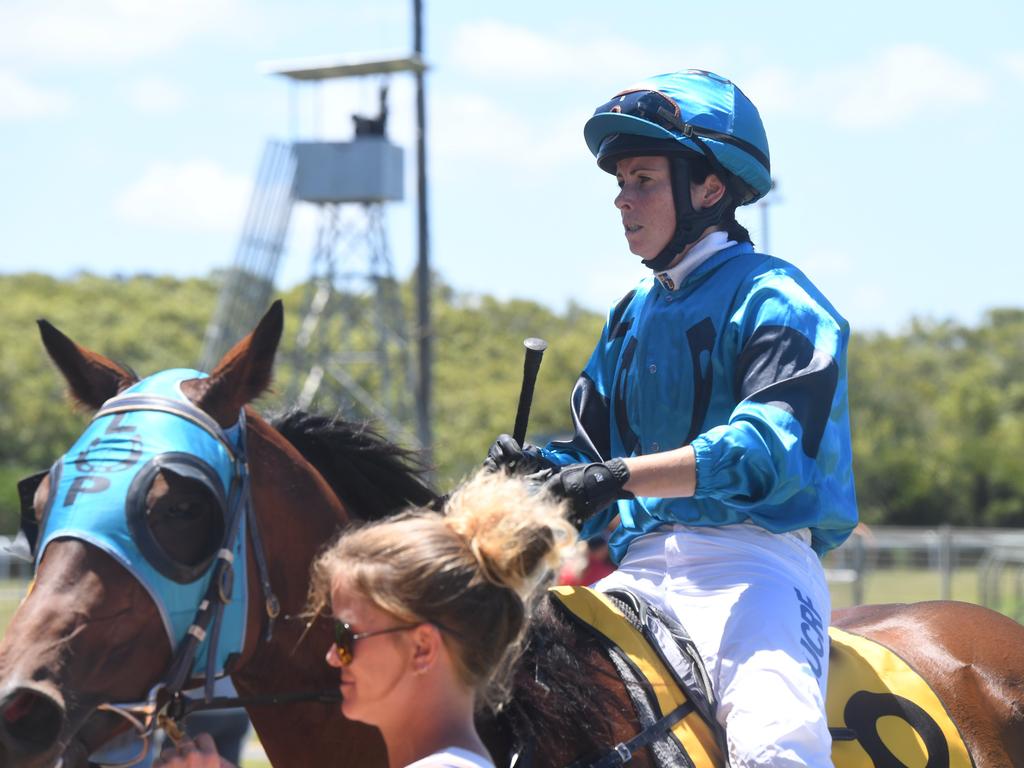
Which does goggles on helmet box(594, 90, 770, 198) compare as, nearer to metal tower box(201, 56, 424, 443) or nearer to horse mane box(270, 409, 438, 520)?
horse mane box(270, 409, 438, 520)

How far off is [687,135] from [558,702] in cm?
144

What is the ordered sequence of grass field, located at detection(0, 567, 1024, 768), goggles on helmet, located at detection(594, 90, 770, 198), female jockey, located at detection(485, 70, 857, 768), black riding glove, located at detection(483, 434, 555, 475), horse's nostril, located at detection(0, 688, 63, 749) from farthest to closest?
1. grass field, located at detection(0, 567, 1024, 768)
2. goggles on helmet, located at detection(594, 90, 770, 198)
3. black riding glove, located at detection(483, 434, 555, 475)
4. female jockey, located at detection(485, 70, 857, 768)
5. horse's nostril, located at detection(0, 688, 63, 749)

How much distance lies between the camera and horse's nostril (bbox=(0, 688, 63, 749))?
117 inches

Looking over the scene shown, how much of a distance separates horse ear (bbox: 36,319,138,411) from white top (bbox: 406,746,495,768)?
1.68 metres

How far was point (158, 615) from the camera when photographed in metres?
3.19

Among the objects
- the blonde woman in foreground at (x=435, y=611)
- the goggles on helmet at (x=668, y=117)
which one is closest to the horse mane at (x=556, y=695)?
the blonde woman in foreground at (x=435, y=611)

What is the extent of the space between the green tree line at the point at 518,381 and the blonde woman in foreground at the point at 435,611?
24.2 m

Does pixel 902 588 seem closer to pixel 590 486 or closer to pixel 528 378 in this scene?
pixel 528 378

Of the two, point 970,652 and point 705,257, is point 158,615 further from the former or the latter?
point 970,652

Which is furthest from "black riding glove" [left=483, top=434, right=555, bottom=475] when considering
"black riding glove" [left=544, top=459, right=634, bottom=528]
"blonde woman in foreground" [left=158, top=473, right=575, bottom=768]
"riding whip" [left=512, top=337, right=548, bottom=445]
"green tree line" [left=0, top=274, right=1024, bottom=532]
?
"green tree line" [left=0, top=274, right=1024, bottom=532]

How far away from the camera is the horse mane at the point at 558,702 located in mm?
3090

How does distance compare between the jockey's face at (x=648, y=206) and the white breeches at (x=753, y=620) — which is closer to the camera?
the white breeches at (x=753, y=620)

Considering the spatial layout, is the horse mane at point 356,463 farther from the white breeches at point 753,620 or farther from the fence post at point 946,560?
the fence post at point 946,560

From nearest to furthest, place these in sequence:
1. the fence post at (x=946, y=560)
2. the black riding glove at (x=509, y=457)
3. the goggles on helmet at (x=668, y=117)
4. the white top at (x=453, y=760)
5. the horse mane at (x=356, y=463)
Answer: the white top at (x=453, y=760), the black riding glove at (x=509, y=457), the goggles on helmet at (x=668, y=117), the horse mane at (x=356, y=463), the fence post at (x=946, y=560)
